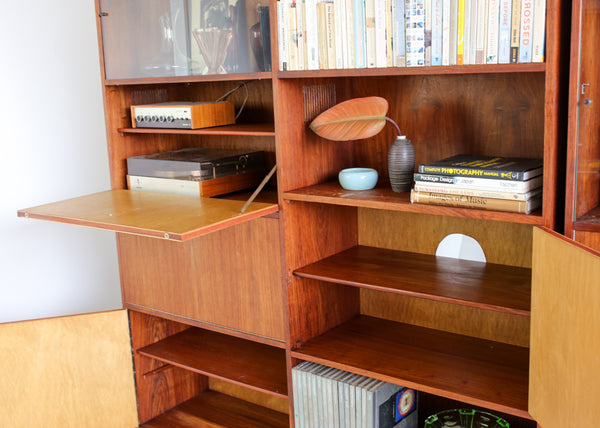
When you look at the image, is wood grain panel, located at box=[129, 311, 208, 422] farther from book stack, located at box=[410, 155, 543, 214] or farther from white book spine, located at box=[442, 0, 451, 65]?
white book spine, located at box=[442, 0, 451, 65]

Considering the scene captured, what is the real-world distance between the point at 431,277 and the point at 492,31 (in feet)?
2.61

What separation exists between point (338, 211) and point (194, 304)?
648mm

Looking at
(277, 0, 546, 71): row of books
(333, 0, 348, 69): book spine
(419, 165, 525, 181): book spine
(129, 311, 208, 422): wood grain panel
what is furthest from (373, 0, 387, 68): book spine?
(129, 311, 208, 422): wood grain panel

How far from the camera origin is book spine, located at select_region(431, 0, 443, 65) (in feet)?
5.61

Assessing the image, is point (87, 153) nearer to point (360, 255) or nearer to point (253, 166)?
point (253, 166)

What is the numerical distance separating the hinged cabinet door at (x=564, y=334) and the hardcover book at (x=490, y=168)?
184mm

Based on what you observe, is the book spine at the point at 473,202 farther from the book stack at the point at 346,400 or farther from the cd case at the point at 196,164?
the cd case at the point at 196,164

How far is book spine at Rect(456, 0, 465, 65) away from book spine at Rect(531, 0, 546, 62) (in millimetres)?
182

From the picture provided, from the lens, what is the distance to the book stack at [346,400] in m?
2.09

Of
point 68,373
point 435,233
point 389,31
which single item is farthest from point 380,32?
point 68,373

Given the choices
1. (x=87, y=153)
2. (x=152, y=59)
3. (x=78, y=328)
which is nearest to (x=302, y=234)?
(x=152, y=59)

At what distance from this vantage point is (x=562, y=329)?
4.85ft

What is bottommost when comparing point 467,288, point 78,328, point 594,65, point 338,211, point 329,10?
point 78,328

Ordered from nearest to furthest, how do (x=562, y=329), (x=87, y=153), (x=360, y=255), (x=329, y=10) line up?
(x=562, y=329), (x=329, y=10), (x=360, y=255), (x=87, y=153)
